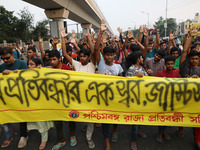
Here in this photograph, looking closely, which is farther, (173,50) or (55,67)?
(173,50)

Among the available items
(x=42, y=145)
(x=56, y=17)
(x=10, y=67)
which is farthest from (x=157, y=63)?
(x=56, y=17)

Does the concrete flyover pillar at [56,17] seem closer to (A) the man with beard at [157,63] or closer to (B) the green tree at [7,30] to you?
(A) the man with beard at [157,63]

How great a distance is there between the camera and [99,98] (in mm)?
2527

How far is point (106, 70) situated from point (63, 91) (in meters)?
0.88

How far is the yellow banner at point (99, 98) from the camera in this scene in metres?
Result: 2.46

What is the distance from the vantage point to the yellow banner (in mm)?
2455

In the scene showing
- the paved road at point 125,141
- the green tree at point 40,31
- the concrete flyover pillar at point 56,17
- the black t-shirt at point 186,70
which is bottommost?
the paved road at point 125,141

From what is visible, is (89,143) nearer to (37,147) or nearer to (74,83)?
(37,147)

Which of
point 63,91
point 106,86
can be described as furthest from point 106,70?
point 63,91

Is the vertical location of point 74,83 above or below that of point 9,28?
below

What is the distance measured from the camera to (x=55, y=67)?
2.79m

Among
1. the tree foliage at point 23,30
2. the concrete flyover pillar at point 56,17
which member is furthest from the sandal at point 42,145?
the tree foliage at point 23,30

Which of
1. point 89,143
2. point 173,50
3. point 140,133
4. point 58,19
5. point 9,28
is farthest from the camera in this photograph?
point 9,28

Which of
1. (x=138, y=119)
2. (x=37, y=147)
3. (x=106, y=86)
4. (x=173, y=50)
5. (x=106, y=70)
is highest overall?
(x=173, y=50)
